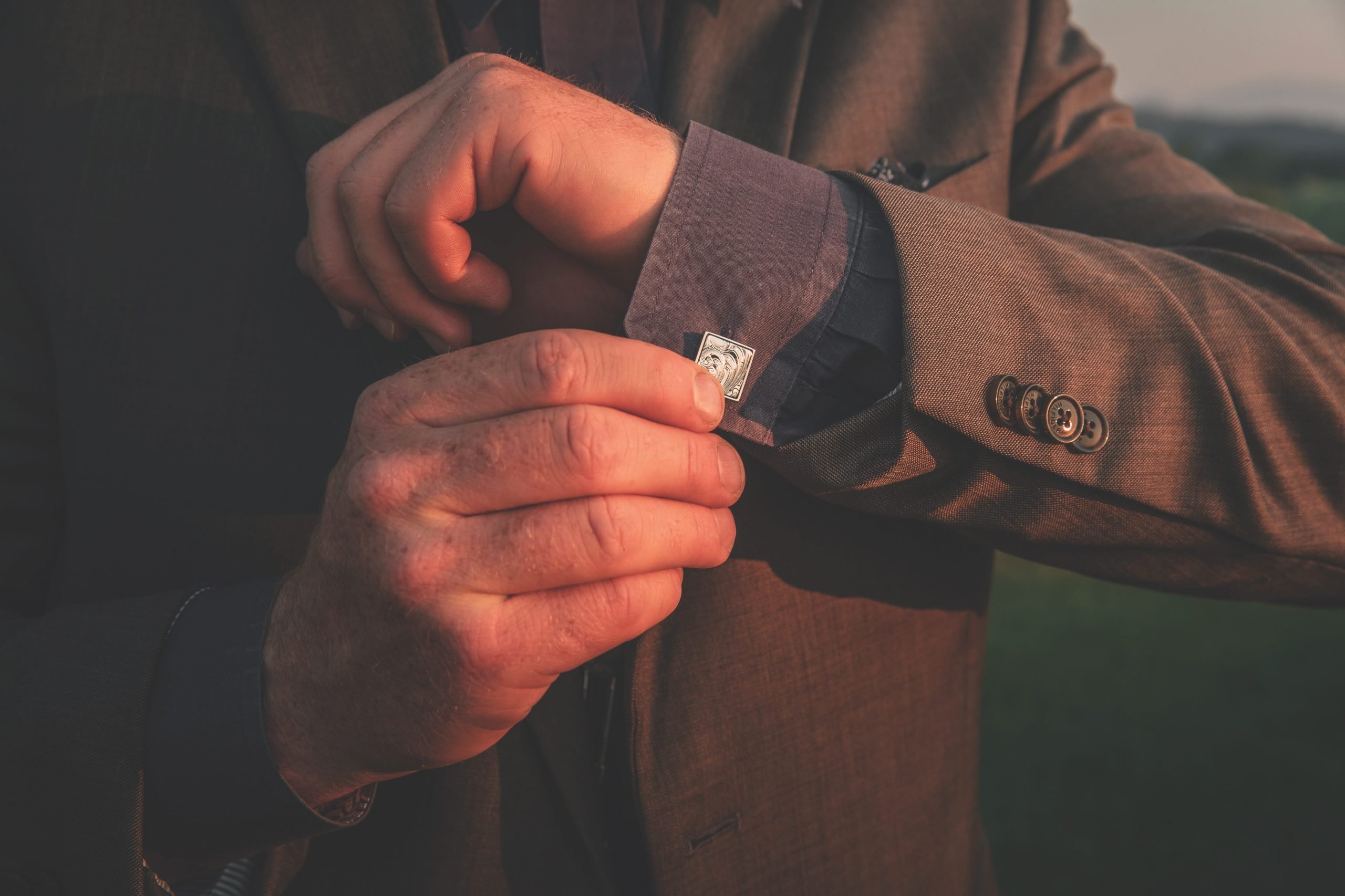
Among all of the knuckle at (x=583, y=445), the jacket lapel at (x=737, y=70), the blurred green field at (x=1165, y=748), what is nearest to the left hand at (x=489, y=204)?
the knuckle at (x=583, y=445)

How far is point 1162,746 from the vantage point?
3.00 metres

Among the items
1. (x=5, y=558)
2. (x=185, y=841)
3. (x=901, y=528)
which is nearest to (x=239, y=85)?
(x=5, y=558)

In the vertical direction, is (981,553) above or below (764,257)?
below

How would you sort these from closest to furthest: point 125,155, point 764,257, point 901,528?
1. point 764,257
2. point 125,155
3. point 901,528

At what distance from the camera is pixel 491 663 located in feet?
2.38

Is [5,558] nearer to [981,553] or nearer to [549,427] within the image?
[549,427]

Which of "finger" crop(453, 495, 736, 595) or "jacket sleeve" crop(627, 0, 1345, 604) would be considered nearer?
"finger" crop(453, 495, 736, 595)

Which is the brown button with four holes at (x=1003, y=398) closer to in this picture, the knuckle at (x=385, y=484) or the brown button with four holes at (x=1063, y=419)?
the brown button with four holes at (x=1063, y=419)

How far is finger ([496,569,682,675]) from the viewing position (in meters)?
0.73

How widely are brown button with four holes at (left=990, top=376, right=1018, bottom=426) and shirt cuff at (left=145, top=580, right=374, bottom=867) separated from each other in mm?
914

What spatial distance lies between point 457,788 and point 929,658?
77cm

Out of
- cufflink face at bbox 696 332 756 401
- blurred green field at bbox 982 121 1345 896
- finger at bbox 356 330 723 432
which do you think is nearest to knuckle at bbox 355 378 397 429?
finger at bbox 356 330 723 432

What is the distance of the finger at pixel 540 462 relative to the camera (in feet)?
2.30

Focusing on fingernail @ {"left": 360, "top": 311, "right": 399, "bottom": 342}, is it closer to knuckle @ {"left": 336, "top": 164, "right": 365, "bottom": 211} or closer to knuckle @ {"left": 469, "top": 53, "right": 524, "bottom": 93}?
knuckle @ {"left": 336, "top": 164, "right": 365, "bottom": 211}
